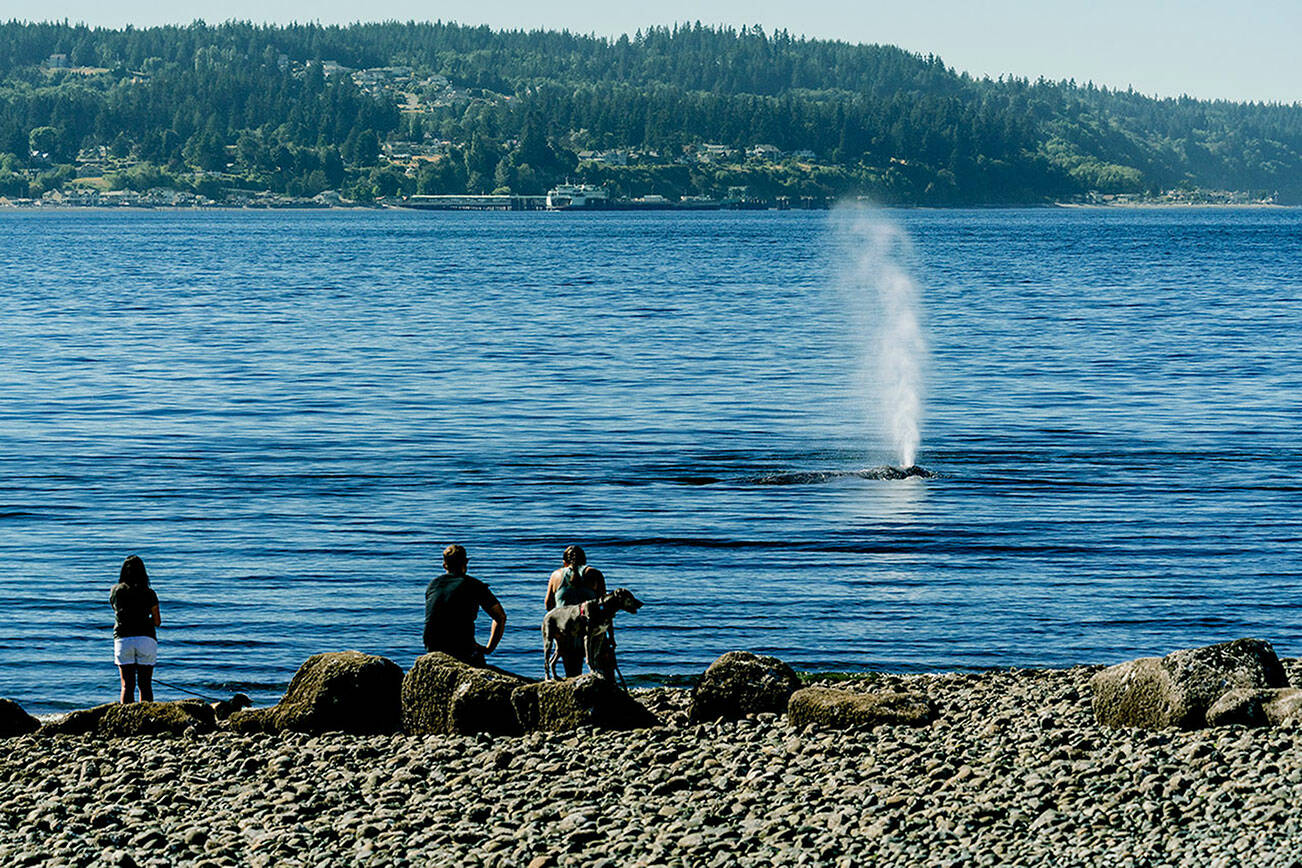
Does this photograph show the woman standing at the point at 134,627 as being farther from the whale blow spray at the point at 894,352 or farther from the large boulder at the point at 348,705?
the whale blow spray at the point at 894,352

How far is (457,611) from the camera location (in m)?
17.9

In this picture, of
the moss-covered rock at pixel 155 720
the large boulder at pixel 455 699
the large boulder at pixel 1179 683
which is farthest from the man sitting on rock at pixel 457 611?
the large boulder at pixel 1179 683

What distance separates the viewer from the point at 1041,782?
13.9 meters

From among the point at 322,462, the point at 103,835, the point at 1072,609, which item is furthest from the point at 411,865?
the point at 322,462

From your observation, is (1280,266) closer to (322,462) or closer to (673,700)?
(322,462)

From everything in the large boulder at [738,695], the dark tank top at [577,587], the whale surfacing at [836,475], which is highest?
the dark tank top at [577,587]

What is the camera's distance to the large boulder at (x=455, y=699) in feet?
55.4

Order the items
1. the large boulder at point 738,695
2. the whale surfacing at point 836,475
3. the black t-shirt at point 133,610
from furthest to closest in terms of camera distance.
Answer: the whale surfacing at point 836,475 → the black t-shirt at point 133,610 → the large boulder at point 738,695

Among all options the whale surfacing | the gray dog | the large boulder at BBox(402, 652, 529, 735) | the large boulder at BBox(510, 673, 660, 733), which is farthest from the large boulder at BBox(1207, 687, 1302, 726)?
the whale surfacing

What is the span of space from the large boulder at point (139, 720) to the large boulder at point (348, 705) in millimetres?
408

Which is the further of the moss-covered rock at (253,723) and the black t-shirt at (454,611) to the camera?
the black t-shirt at (454,611)

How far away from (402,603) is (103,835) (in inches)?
453

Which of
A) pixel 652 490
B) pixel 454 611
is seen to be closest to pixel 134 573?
pixel 454 611

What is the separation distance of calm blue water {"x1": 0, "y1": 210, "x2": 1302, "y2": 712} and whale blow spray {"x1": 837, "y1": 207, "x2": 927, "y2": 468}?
88 cm
